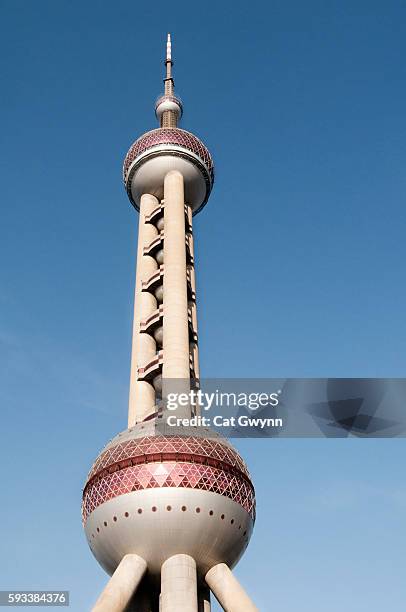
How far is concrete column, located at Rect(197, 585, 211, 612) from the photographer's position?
47.0 meters

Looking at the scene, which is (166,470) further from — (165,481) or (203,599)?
(203,599)

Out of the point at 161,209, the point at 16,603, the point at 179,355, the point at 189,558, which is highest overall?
the point at 161,209

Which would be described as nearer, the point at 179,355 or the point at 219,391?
the point at 219,391

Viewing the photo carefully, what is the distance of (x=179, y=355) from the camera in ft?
177

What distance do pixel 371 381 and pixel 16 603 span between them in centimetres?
2423

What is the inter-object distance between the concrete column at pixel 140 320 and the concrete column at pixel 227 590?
13580 millimetres

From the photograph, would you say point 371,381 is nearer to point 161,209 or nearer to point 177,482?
point 177,482

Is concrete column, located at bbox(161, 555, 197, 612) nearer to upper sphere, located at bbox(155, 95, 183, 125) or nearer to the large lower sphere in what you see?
the large lower sphere

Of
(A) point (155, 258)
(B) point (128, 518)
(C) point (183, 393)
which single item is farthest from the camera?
(A) point (155, 258)

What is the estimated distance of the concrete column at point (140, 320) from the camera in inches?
2203

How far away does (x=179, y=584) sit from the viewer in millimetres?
42312

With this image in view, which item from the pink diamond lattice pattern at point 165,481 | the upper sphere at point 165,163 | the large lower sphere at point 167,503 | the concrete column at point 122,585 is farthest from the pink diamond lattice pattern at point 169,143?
the concrete column at point 122,585

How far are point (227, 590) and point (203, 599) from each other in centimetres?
476

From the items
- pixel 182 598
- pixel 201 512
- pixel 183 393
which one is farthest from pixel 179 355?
pixel 182 598
